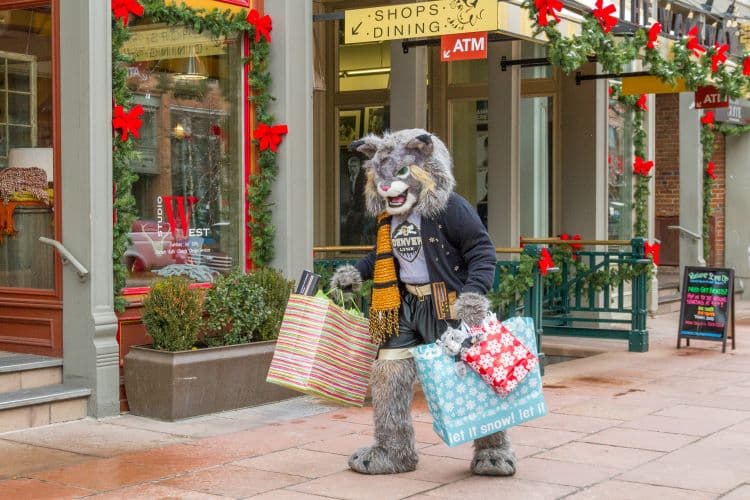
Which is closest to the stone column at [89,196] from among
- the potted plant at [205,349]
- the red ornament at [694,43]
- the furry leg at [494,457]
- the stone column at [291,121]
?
the potted plant at [205,349]

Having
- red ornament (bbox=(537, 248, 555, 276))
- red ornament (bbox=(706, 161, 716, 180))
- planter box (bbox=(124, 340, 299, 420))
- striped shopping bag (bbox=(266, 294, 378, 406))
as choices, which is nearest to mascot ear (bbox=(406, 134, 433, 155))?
striped shopping bag (bbox=(266, 294, 378, 406))

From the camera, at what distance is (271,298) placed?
29.8 ft

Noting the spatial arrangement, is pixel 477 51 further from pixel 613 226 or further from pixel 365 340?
pixel 613 226

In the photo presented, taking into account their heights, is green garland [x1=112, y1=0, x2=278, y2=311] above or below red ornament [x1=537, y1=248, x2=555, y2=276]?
above

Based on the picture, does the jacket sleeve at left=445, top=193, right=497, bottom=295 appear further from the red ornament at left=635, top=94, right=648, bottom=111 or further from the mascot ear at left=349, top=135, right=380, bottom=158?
the red ornament at left=635, top=94, right=648, bottom=111

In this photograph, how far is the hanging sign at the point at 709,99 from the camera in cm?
1360

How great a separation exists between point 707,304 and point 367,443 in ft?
20.1

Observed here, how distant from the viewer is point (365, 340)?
6.80 meters

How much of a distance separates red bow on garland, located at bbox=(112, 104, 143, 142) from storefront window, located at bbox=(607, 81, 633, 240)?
8.47 meters

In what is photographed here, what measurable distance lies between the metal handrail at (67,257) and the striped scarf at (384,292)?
250 cm

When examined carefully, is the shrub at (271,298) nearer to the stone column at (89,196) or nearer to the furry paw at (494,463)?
the stone column at (89,196)

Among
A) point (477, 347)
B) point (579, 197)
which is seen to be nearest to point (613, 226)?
point (579, 197)

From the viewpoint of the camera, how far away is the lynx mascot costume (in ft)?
21.3

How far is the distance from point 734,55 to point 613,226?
11.8ft
